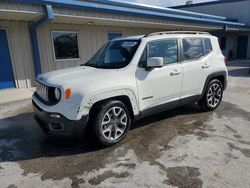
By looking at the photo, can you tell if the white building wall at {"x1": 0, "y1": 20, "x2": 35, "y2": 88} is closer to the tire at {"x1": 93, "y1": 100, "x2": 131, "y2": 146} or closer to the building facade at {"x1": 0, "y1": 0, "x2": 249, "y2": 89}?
the building facade at {"x1": 0, "y1": 0, "x2": 249, "y2": 89}

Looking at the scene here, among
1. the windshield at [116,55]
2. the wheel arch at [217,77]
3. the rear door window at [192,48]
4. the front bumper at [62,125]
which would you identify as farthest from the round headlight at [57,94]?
the wheel arch at [217,77]

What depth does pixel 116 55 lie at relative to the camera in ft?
14.1

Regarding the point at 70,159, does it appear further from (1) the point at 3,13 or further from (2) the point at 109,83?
(1) the point at 3,13

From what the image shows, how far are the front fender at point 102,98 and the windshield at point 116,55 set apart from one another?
0.53 meters

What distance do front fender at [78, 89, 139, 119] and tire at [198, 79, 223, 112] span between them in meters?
2.28

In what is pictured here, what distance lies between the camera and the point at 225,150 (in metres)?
3.46

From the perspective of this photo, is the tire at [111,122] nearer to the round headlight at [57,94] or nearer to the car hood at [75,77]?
the car hood at [75,77]

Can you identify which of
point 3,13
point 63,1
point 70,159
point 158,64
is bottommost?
point 70,159

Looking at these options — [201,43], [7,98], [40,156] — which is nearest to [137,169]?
[40,156]

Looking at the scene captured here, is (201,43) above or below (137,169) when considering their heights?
above

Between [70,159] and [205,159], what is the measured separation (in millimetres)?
2125

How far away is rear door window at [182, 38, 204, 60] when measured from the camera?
466 cm

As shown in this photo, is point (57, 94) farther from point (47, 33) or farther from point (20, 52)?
point (47, 33)

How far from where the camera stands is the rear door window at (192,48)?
15.3 ft
